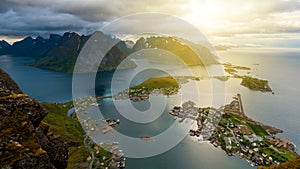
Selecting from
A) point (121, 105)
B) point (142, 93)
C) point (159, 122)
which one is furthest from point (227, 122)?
point (142, 93)

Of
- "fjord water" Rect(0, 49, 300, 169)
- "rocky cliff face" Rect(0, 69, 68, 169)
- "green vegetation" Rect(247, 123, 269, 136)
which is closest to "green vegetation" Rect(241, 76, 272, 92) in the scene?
"fjord water" Rect(0, 49, 300, 169)

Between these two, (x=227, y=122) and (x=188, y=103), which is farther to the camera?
(x=188, y=103)

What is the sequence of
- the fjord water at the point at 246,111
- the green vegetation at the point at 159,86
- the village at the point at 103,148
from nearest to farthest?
the village at the point at 103,148, the fjord water at the point at 246,111, the green vegetation at the point at 159,86

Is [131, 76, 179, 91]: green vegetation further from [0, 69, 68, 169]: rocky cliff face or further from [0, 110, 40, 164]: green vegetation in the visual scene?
[0, 110, 40, 164]: green vegetation

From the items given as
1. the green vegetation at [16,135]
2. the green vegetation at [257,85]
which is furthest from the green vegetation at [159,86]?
the green vegetation at [16,135]

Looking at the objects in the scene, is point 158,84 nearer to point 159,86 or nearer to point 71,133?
point 159,86

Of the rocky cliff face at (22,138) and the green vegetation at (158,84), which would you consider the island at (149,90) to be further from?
the rocky cliff face at (22,138)

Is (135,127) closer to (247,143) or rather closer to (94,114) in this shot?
(94,114)
